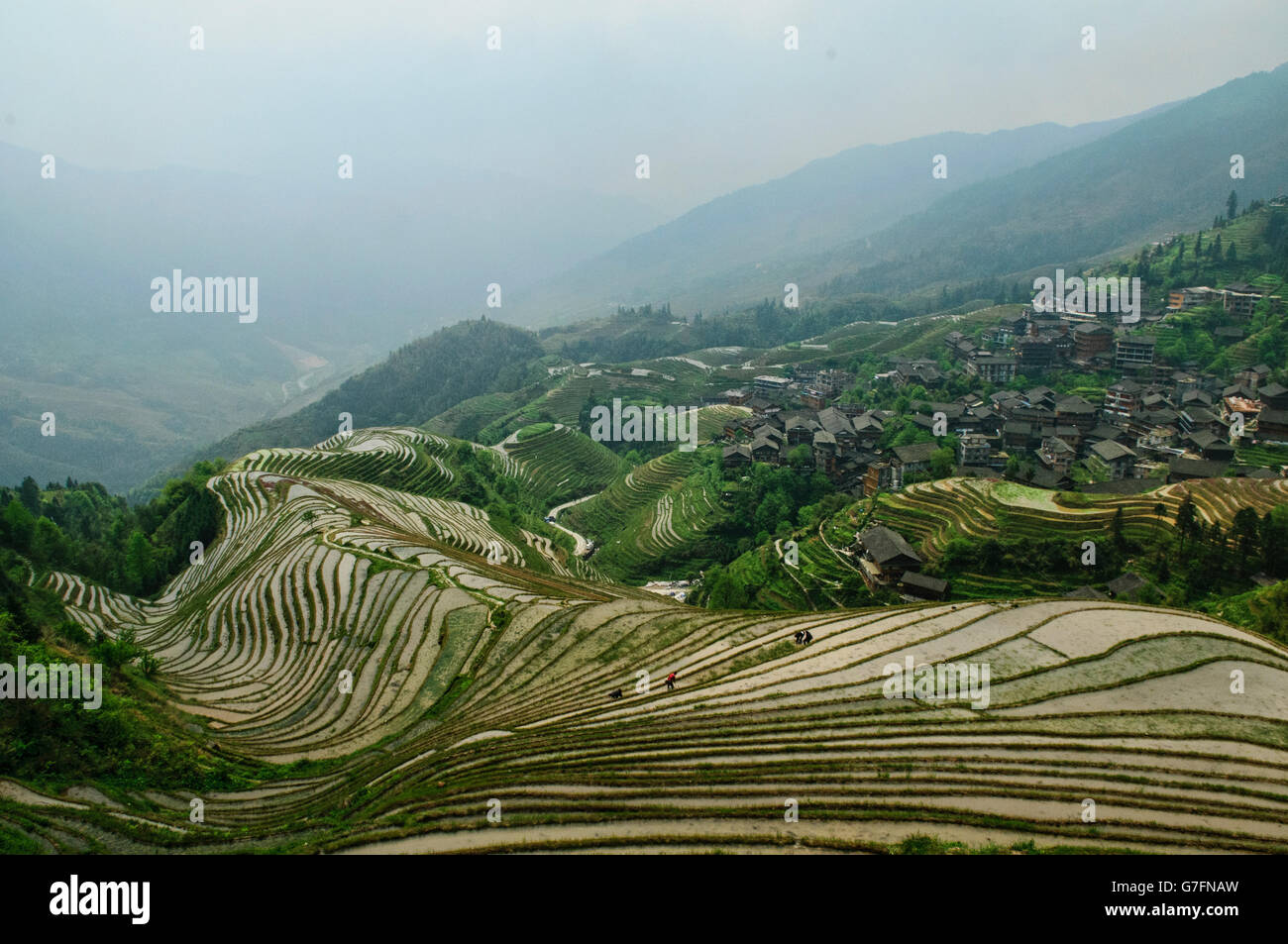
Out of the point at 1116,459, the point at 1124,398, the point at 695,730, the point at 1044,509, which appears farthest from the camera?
the point at 1124,398

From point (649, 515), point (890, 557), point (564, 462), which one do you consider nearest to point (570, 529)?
point (649, 515)

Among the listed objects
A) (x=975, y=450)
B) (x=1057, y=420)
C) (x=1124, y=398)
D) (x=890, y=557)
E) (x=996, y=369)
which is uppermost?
(x=996, y=369)

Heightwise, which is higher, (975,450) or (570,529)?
(975,450)

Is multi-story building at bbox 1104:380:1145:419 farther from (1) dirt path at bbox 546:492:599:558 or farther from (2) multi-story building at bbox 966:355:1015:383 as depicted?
(1) dirt path at bbox 546:492:599:558

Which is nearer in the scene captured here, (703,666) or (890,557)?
(703,666)

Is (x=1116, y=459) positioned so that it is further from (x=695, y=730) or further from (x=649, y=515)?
(x=695, y=730)

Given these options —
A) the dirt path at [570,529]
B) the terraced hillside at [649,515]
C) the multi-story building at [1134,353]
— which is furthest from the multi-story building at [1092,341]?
the dirt path at [570,529]

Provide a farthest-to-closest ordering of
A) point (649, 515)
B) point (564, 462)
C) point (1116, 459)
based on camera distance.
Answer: point (564, 462) → point (649, 515) → point (1116, 459)

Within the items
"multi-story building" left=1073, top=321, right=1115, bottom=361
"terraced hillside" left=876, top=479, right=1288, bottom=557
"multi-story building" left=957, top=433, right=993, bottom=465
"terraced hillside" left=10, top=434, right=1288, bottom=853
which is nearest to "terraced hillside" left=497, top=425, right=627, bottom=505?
"multi-story building" left=957, top=433, right=993, bottom=465
